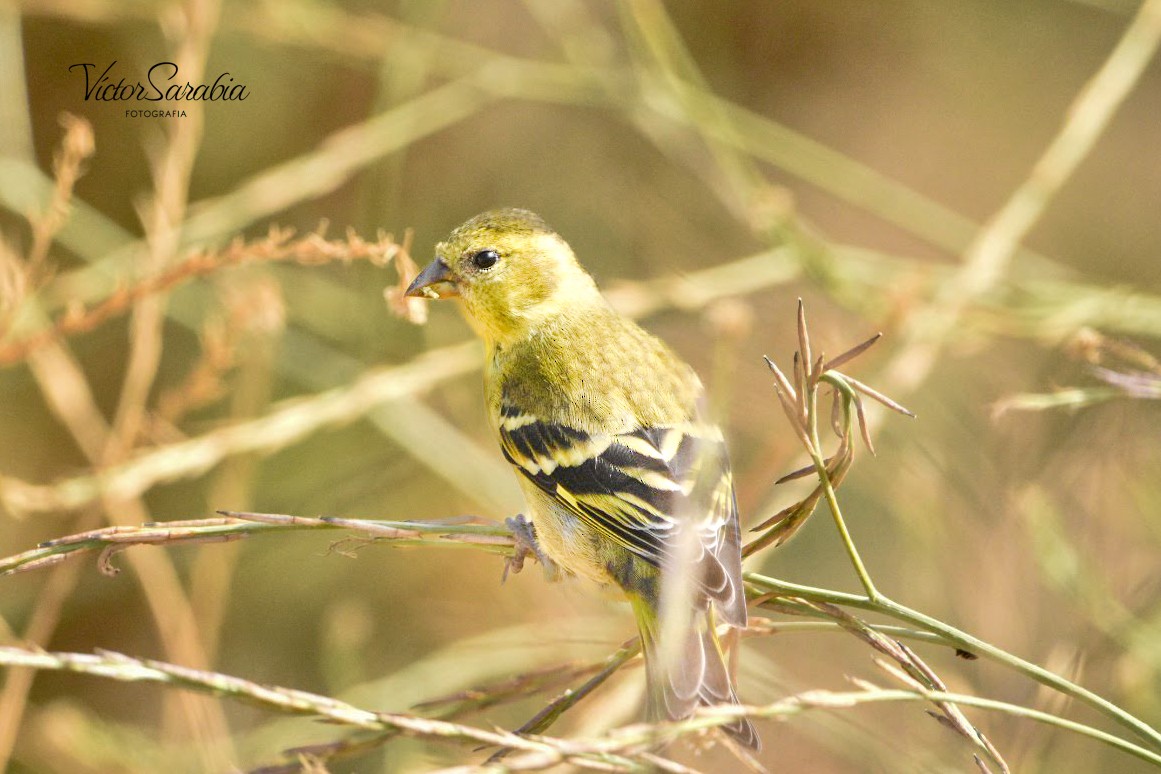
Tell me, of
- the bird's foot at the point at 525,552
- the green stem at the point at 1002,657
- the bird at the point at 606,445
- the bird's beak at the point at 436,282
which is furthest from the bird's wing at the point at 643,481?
the green stem at the point at 1002,657

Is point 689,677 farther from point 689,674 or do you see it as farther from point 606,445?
point 606,445

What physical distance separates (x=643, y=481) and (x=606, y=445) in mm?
190

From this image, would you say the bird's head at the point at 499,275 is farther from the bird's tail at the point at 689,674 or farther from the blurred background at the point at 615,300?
the bird's tail at the point at 689,674

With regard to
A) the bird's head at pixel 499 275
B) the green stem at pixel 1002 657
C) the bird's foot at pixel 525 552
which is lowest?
the green stem at pixel 1002 657

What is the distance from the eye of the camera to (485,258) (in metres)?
3.16

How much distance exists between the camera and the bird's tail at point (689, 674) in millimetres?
1970

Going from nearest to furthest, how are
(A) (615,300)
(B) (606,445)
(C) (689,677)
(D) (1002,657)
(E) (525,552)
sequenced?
(D) (1002,657) → (C) (689,677) → (E) (525,552) → (B) (606,445) → (A) (615,300)

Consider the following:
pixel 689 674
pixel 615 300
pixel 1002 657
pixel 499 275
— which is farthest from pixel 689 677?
pixel 615 300

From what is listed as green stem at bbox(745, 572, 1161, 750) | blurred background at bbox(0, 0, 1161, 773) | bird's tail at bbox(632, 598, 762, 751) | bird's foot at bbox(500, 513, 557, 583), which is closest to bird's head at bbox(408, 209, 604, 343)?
blurred background at bbox(0, 0, 1161, 773)

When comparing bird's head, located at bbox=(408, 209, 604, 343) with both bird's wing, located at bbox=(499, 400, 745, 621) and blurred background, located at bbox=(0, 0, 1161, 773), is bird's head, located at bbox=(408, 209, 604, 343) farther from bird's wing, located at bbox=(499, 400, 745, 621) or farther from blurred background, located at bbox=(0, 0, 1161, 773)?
bird's wing, located at bbox=(499, 400, 745, 621)

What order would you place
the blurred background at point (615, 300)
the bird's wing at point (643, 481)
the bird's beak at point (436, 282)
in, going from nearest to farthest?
1. the bird's wing at point (643, 481)
2. the blurred background at point (615, 300)
3. the bird's beak at point (436, 282)

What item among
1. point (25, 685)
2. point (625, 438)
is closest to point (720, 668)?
point (625, 438)

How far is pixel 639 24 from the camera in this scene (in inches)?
133

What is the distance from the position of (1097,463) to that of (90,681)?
4.55m
